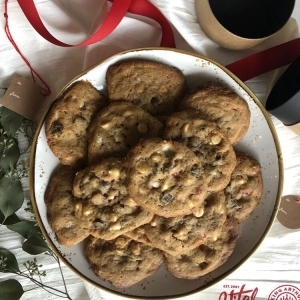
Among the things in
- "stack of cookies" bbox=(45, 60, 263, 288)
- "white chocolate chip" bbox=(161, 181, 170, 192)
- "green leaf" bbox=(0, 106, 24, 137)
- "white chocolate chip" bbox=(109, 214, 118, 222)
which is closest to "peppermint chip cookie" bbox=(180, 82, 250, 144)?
"stack of cookies" bbox=(45, 60, 263, 288)

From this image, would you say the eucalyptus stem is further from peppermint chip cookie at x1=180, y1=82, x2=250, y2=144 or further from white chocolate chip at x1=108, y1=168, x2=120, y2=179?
peppermint chip cookie at x1=180, y1=82, x2=250, y2=144

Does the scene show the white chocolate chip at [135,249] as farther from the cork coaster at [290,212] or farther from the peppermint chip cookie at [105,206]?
the cork coaster at [290,212]

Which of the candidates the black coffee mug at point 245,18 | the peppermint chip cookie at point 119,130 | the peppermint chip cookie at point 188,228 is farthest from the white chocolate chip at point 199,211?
the black coffee mug at point 245,18

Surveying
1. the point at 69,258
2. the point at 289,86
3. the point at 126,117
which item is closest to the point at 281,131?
the point at 289,86

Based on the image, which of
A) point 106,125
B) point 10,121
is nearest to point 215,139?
point 106,125

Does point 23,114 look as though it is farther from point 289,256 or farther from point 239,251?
point 289,256

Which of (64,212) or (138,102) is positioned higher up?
(138,102)

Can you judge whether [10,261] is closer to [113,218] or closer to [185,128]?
[113,218]

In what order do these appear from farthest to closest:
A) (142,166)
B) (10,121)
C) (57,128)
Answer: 1. (10,121)
2. (57,128)
3. (142,166)
